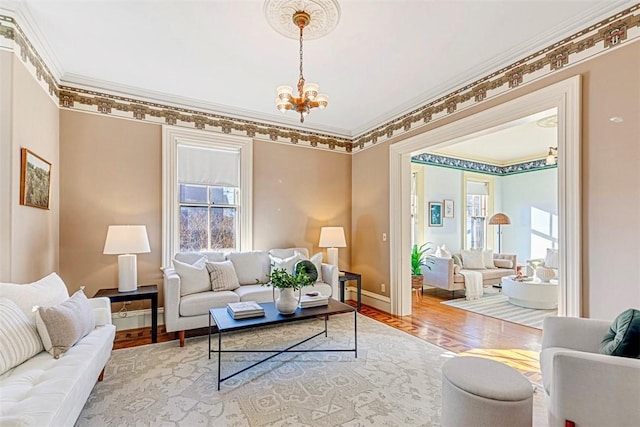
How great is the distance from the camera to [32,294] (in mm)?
2043

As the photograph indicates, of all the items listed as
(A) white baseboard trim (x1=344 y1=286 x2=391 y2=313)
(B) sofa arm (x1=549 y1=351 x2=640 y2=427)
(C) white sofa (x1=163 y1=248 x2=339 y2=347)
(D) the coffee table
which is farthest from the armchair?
(A) white baseboard trim (x1=344 y1=286 x2=391 y2=313)

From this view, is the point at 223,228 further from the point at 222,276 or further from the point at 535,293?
the point at 535,293

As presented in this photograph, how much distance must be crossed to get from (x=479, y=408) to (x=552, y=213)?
7124mm

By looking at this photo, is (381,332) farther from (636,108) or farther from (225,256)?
(636,108)

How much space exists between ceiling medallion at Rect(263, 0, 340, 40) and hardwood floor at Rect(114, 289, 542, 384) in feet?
10.9

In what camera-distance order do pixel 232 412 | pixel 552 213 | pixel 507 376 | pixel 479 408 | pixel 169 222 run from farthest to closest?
pixel 552 213 < pixel 169 222 < pixel 232 412 < pixel 507 376 < pixel 479 408

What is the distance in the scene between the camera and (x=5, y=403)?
4.48 feet

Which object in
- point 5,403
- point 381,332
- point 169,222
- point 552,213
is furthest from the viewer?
point 552,213

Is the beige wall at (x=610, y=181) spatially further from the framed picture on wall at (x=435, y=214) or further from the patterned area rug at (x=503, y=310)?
the framed picture on wall at (x=435, y=214)

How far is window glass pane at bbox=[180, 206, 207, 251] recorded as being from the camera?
4.25 meters

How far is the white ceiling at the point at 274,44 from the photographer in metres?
2.39

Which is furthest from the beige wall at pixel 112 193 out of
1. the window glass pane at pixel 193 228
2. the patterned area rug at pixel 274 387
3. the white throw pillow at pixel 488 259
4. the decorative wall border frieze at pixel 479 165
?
the white throw pillow at pixel 488 259

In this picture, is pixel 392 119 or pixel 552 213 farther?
pixel 552 213

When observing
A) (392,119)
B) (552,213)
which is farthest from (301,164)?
(552,213)
